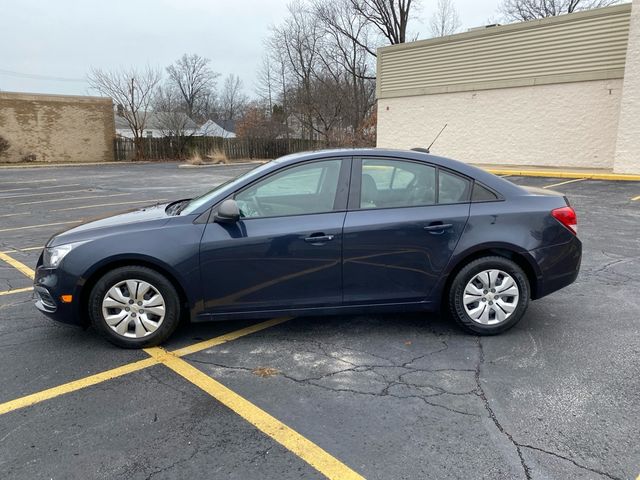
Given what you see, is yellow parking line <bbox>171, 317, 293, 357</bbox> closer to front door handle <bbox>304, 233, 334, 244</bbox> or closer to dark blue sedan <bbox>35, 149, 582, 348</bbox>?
dark blue sedan <bbox>35, 149, 582, 348</bbox>

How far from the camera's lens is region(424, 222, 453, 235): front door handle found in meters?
3.92

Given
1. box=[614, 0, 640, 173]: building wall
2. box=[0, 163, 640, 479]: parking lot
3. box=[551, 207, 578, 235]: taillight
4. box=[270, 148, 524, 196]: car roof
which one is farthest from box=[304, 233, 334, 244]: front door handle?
box=[614, 0, 640, 173]: building wall

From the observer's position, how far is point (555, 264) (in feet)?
13.5

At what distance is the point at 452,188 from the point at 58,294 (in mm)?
3242

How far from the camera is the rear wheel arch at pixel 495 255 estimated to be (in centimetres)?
401

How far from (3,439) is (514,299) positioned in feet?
12.1

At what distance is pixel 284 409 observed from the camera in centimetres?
304

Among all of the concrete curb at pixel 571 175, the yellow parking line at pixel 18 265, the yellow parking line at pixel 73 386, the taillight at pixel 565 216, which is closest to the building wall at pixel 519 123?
the concrete curb at pixel 571 175

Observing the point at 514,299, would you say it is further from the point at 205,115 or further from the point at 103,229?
the point at 205,115

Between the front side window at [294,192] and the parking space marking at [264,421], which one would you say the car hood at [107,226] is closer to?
the front side window at [294,192]

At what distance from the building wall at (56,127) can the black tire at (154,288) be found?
3356cm

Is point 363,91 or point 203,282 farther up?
point 363,91

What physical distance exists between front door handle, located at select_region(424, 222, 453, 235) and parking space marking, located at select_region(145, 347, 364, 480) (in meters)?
1.91

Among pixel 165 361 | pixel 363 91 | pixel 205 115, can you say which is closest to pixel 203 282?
pixel 165 361
